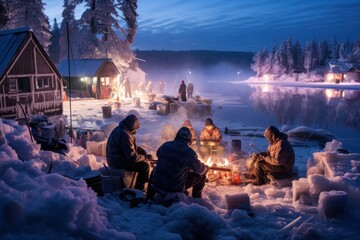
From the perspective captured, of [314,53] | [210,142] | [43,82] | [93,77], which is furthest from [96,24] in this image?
[314,53]

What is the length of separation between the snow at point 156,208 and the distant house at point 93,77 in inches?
971

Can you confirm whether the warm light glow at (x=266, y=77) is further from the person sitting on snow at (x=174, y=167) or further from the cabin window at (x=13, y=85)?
the person sitting on snow at (x=174, y=167)

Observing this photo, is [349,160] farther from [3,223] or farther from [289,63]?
[289,63]

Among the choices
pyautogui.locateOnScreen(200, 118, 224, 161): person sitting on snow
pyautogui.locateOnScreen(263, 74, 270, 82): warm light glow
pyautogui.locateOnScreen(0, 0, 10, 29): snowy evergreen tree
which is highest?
pyautogui.locateOnScreen(0, 0, 10, 29): snowy evergreen tree

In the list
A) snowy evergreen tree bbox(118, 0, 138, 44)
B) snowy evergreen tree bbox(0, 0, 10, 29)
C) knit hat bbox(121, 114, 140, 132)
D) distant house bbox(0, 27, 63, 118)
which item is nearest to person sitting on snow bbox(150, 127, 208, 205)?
knit hat bbox(121, 114, 140, 132)

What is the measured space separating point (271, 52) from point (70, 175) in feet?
325

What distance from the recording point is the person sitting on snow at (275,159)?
7.65 m

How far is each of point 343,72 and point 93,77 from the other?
6273 cm

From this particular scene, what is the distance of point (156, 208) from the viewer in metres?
5.34

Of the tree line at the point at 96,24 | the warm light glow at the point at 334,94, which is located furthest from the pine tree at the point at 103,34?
the warm light glow at the point at 334,94

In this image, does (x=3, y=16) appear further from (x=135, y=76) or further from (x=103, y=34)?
(x=135, y=76)

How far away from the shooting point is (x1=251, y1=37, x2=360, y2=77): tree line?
298ft

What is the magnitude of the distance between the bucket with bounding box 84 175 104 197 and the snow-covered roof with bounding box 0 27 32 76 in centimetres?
1528

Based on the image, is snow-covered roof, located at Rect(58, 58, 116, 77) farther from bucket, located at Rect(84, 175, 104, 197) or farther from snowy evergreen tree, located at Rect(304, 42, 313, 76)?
snowy evergreen tree, located at Rect(304, 42, 313, 76)
